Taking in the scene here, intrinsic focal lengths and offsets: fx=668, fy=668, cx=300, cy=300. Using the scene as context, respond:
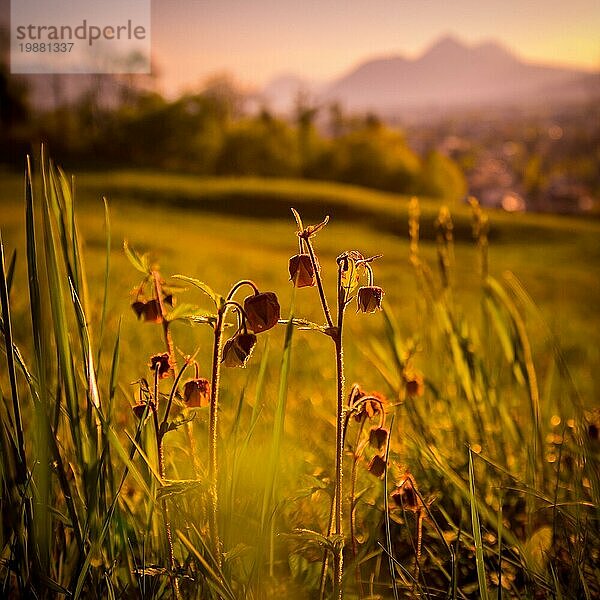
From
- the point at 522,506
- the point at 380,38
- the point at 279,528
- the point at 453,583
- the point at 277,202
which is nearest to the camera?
the point at 453,583

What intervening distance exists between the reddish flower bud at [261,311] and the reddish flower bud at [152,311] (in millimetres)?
106

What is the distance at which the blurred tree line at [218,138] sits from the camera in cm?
168

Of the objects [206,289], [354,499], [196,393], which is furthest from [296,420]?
[206,289]

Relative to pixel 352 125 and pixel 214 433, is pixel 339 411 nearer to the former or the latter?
pixel 214 433

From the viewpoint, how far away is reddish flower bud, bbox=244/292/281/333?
1.51ft

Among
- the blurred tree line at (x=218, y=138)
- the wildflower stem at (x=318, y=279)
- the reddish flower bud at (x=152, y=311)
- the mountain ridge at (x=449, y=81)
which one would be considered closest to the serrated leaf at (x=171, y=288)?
the reddish flower bud at (x=152, y=311)

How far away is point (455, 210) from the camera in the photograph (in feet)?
5.64

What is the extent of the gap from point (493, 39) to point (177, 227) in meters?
0.95

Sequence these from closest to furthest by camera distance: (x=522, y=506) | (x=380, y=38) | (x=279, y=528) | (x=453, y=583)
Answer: (x=453, y=583) < (x=279, y=528) < (x=522, y=506) < (x=380, y=38)

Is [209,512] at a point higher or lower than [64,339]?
lower

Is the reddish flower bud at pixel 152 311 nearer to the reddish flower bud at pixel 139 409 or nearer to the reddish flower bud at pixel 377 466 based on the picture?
the reddish flower bud at pixel 139 409

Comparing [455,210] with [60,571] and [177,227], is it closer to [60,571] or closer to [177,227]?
[177,227]

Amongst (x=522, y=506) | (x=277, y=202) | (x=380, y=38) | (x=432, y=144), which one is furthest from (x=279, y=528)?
(x=432, y=144)

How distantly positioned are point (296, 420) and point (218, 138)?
921 millimetres
